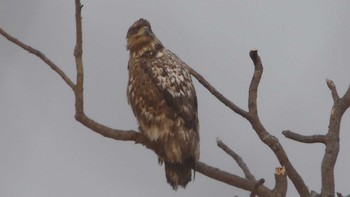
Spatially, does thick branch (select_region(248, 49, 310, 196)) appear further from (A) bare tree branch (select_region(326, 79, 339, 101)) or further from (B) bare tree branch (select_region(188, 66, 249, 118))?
(A) bare tree branch (select_region(326, 79, 339, 101))

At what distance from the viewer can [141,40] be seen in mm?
6859

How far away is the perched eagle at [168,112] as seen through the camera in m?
6.09

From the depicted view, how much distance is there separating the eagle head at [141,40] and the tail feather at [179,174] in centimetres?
133

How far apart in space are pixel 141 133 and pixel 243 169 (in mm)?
1057

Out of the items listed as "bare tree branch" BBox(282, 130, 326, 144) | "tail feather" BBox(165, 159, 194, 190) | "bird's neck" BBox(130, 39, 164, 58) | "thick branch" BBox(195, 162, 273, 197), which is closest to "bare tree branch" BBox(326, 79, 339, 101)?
"bare tree branch" BBox(282, 130, 326, 144)

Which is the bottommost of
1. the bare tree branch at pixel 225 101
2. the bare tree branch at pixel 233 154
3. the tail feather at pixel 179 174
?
the tail feather at pixel 179 174

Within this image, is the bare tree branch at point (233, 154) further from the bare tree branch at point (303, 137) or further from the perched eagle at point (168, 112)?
the bare tree branch at point (303, 137)

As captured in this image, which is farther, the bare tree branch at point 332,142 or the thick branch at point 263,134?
the bare tree branch at point 332,142

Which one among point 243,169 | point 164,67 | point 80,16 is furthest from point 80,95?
point 243,169

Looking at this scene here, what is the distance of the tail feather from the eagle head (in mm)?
1331

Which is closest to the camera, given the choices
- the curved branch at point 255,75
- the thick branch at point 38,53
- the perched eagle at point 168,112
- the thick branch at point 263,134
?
the thick branch at point 38,53

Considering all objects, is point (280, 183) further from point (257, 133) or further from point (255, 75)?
point (255, 75)

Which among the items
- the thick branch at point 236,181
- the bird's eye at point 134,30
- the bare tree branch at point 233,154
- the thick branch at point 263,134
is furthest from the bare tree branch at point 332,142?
the bird's eye at point 134,30

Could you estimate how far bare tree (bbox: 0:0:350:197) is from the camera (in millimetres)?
4992
